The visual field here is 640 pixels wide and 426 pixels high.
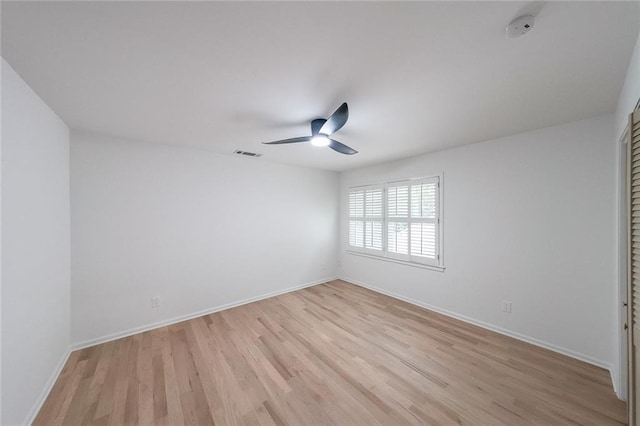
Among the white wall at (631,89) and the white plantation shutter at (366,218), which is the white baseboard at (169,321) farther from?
the white wall at (631,89)

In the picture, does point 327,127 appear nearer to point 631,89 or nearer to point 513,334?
point 631,89

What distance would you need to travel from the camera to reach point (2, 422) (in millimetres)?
1320

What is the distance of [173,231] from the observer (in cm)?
306

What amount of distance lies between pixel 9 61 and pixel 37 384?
225 centimetres

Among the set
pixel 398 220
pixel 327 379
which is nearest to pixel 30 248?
pixel 327 379

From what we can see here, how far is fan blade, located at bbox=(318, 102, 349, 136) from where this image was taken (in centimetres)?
167

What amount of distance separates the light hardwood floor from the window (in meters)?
1.13

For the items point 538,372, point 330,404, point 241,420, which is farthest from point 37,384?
point 538,372

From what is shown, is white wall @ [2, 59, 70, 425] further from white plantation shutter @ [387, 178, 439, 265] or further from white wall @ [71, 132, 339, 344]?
white plantation shutter @ [387, 178, 439, 265]

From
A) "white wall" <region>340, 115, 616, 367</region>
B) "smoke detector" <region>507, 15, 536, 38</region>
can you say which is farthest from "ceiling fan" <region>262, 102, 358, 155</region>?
"white wall" <region>340, 115, 616, 367</region>

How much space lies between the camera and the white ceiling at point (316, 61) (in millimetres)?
1041

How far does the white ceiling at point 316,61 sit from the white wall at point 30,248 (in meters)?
0.23

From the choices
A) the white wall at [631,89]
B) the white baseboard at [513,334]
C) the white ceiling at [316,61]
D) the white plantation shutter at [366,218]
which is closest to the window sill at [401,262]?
the white plantation shutter at [366,218]

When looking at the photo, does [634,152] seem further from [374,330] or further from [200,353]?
[200,353]
